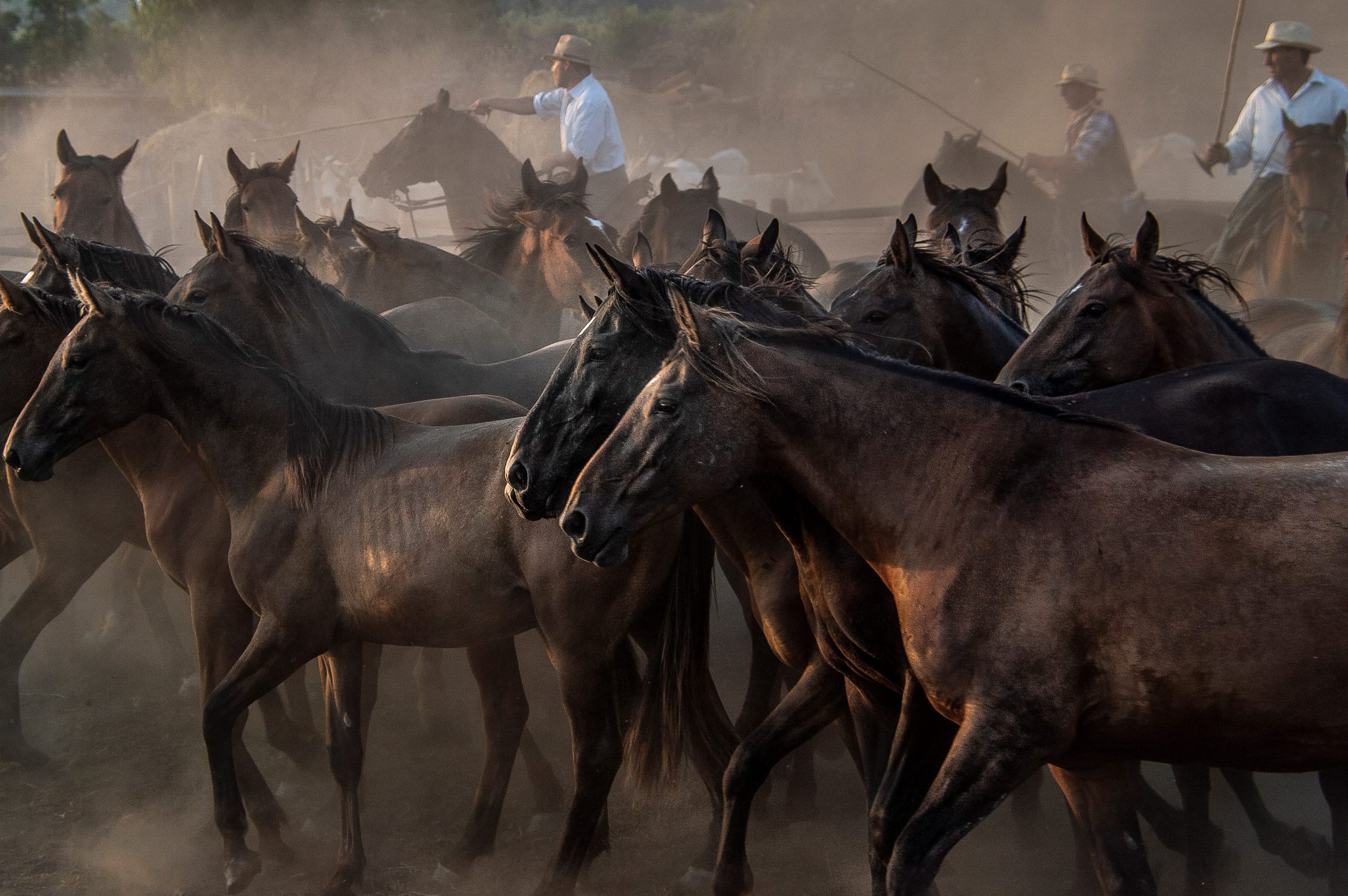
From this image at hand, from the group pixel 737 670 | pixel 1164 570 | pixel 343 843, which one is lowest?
pixel 737 670

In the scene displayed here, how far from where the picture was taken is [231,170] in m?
7.85

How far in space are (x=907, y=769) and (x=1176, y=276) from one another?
Result: 6.91 ft

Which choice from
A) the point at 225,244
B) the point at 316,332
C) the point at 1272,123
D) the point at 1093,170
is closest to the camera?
the point at 225,244

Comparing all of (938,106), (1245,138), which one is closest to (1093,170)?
(938,106)

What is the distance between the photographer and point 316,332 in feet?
16.4

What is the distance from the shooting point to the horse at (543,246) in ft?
24.0

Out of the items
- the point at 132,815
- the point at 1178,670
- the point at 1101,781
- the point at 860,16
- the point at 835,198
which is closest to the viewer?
the point at 1178,670

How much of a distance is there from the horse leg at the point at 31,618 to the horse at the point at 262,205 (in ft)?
10.4

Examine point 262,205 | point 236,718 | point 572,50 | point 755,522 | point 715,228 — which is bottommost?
point 236,718

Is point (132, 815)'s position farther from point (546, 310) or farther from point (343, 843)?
point (546, 310)

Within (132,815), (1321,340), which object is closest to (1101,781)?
(1321,340)

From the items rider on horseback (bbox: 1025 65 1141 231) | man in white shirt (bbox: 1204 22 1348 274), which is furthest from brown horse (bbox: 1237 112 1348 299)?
rider on horseback (bbox: 1025 65 1141 231)

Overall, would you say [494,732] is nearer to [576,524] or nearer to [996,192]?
[576,524]

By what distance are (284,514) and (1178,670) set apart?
9.48 feet
